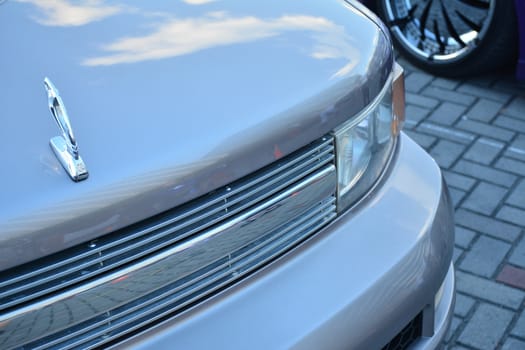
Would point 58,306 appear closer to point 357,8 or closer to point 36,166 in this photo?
point 36,166

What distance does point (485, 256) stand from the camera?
3.26 m

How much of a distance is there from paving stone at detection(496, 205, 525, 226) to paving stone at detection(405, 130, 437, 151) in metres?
0.59

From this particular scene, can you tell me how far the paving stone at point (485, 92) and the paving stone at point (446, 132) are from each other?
1.36ft

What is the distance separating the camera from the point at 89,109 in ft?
5.38

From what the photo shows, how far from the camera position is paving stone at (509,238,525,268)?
3.21m

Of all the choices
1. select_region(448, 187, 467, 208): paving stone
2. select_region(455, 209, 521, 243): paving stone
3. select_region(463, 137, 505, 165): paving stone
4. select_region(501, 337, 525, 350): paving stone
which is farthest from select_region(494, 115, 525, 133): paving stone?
select_region(501, 337, 525, 350): paving stone

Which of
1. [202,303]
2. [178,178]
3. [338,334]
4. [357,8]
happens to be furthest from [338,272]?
[357,8]

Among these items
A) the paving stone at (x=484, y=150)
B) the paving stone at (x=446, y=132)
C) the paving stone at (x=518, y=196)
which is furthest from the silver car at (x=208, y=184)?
the paving stone at (x=446, y=132)

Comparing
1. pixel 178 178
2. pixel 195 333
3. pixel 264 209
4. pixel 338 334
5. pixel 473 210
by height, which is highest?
pixel 178 178

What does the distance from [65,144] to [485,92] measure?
10.9 ft

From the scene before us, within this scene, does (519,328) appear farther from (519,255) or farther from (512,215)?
(512,215)

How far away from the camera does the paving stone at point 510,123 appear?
406 cm

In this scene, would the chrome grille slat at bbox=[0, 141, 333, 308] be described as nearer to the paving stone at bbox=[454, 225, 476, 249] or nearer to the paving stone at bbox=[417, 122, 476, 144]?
the paving stone at bbox=[454, 225, 476, 249]

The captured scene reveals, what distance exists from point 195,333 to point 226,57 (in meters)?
0.66
